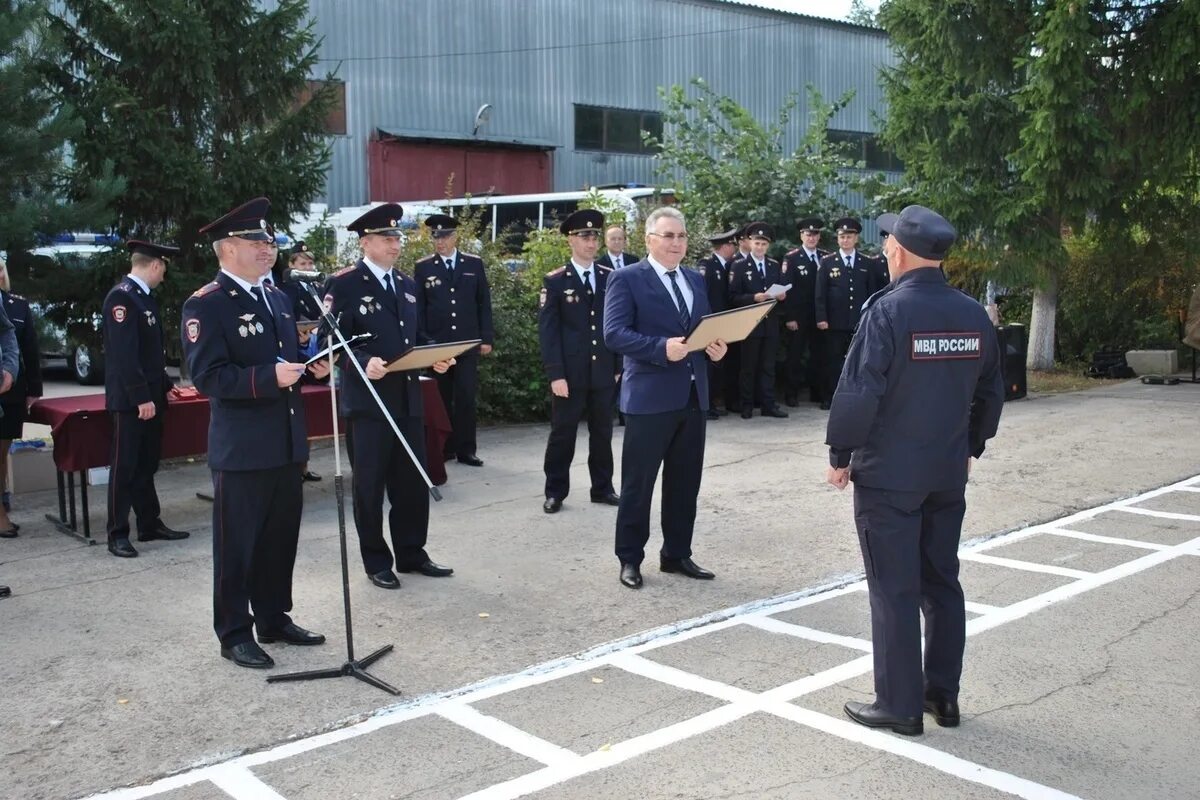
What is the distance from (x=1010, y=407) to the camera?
13586mm

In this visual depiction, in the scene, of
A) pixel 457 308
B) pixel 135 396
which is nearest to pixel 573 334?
pixel 457 308

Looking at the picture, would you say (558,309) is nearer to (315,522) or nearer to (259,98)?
(315,522)

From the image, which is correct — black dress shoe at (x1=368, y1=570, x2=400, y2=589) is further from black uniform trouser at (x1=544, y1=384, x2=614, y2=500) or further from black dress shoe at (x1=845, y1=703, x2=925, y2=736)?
black dress shoe at (x1=845, y1=703, x2=925, y2=736)

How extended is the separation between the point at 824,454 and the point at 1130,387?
23.6 ft

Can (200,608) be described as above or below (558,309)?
below

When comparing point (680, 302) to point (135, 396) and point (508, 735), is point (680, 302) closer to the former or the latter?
point (508, 735)

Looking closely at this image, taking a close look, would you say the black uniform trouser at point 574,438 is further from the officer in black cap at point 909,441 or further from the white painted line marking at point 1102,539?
the officer in black cap at point 909,441

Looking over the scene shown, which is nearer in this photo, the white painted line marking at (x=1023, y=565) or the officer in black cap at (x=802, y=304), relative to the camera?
the white painted line marking at (x=1023, y=565)

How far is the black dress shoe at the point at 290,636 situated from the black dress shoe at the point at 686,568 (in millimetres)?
2051

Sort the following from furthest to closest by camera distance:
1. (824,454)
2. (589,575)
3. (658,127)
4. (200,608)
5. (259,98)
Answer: (658,127) < (259,98) < (824,454) < (589,575) < (200,608)

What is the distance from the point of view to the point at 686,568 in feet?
21.2

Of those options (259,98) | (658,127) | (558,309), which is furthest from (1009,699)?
(658,127)

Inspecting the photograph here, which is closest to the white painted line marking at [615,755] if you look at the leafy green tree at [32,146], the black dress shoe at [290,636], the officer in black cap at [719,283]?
the black dress shoe at [290,636]

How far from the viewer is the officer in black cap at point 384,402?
6.21 m
